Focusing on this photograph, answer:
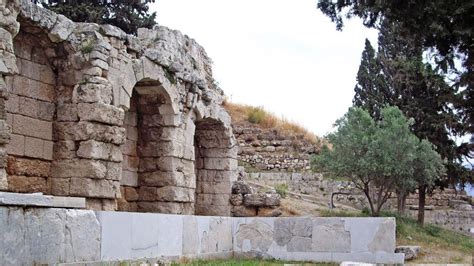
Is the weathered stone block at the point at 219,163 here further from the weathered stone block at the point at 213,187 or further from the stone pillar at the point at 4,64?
the stone pillar at the point at 4,64

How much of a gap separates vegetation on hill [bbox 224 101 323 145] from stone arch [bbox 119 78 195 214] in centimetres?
1496

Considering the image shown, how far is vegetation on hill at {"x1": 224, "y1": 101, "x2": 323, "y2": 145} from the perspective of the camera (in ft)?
102

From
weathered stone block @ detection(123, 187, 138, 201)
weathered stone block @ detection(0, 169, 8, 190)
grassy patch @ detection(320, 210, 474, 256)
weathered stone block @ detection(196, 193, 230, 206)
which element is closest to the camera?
weathered stone block @ detection(0, 169, 8, 190)

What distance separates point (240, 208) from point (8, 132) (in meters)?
9.82

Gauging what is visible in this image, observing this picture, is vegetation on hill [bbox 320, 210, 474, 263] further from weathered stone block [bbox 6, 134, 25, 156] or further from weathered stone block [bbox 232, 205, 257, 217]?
weathered stone block [bbox 6, 134, 25, 156]

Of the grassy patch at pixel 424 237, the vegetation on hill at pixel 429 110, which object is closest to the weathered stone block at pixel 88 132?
the grassy patch at pixel 424 237

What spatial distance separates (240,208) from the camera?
1948cm

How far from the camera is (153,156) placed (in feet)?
52.0

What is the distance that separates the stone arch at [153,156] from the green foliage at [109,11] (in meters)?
11.4

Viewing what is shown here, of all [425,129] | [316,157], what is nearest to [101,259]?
[316,157]

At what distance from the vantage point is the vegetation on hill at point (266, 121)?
102 feet

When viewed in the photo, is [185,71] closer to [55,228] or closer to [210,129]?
[210,129]

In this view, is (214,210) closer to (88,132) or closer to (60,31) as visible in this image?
(88,132)

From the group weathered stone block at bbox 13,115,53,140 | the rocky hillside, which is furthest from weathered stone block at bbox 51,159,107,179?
the rocky hillside
